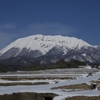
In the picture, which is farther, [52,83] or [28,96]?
[52,83]

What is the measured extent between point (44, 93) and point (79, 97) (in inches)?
138

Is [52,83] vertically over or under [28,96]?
over

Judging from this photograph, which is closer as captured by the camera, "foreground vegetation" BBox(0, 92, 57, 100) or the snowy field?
"foreground vegetation" BBox(0, 92, 57, 100)

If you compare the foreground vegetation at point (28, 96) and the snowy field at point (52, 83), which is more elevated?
the snowy field at point (52, 83)

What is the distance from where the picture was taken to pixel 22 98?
2744 centimetres

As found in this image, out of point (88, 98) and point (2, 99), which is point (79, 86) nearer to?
point (88, 98)

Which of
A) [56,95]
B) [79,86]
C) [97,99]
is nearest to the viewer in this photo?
[97,99]

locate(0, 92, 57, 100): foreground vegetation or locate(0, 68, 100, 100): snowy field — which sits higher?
locate(0, 68, 100, 100): snowy field

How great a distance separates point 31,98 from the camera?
27844mm

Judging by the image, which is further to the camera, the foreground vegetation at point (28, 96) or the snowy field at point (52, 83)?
the snowy field at point (52, 83)

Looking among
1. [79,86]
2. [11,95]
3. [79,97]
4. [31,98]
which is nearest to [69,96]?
[79,97]

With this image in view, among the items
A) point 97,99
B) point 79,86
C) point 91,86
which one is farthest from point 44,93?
point 91,86

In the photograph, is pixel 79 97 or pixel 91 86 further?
pixel 91 86

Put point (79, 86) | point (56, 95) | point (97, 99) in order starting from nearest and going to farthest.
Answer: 1. point (97, 99)
2. point (56, 95)
3. point (79, 86)
